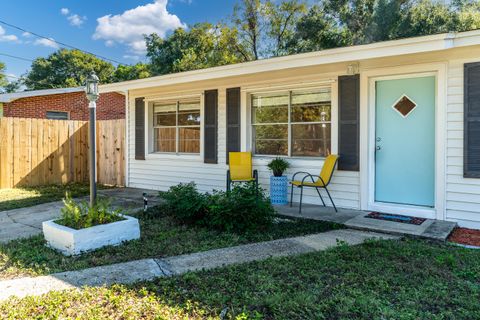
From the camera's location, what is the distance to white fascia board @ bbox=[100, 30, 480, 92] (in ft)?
13.4

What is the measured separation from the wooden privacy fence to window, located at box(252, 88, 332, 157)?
3719 mm

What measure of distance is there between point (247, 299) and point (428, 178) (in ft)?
11.4

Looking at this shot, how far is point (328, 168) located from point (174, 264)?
2824mm

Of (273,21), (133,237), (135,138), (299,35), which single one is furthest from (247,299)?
(273,21)

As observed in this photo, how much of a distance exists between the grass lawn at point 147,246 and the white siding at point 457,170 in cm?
152

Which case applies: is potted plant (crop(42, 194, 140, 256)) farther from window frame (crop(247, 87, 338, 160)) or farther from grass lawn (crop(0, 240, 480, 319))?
window frame (crop(247, 87, 338, 160))

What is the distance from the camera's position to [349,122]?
207 inches

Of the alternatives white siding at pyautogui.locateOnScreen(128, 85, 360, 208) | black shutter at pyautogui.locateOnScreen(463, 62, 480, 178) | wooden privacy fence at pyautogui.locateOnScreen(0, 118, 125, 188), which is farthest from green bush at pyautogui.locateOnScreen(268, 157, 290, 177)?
wooden privacy fence at pyautogui.locateOnScreen(0, 118, 125, 188)

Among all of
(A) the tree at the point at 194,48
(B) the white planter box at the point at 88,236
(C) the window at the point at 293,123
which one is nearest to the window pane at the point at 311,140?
(C) the window at the point at 293,123

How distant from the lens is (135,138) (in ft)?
26.4

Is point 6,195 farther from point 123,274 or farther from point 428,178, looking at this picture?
point 428,178

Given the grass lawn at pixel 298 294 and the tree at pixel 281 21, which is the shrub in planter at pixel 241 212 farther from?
the tree at pixel 281 21

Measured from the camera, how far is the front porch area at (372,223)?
3.97 meters

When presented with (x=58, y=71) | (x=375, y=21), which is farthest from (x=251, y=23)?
(x=58, y=71)
